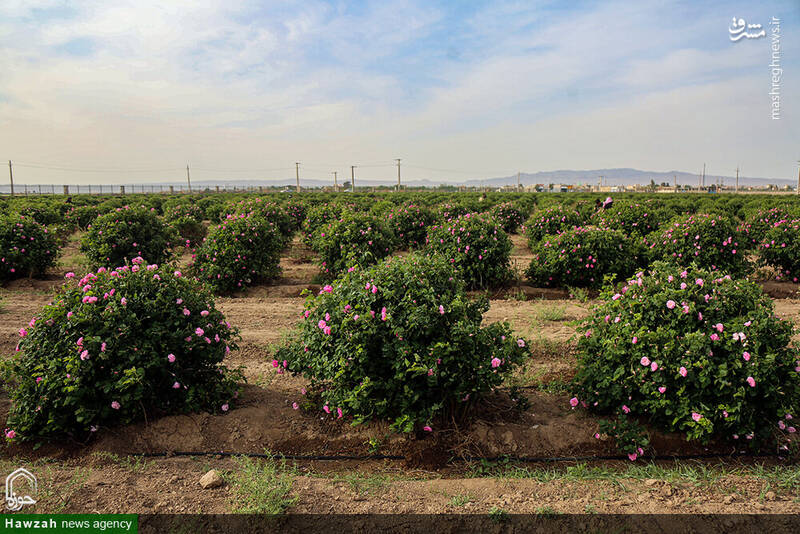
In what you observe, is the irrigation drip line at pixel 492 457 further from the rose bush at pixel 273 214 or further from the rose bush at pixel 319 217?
the rose bush at pixel 319 217

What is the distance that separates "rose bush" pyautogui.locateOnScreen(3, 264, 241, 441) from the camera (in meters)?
3.50

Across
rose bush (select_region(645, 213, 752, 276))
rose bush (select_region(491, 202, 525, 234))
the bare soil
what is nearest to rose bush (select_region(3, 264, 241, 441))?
the bare soil

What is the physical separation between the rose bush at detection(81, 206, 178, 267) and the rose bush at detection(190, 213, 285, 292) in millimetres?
1370

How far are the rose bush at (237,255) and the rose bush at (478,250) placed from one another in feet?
10.9

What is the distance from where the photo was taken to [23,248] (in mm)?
9227

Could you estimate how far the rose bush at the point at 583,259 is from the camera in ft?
27.5

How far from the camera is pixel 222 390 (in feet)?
13.6

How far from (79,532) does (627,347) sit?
12.4 feet

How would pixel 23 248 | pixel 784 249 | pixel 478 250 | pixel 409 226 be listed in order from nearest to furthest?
pixel 478 250, pixel 23 248, pixel 784 249, pixel 409 226

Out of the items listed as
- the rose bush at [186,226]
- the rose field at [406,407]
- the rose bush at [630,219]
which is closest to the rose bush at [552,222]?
the rose bush at [630,219]

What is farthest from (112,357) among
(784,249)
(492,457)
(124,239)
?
(784,249)

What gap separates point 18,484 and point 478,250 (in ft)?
23.0

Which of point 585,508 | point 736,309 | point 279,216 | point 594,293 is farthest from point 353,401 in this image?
point 279,216

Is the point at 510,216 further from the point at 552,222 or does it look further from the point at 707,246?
the point at 707,246
